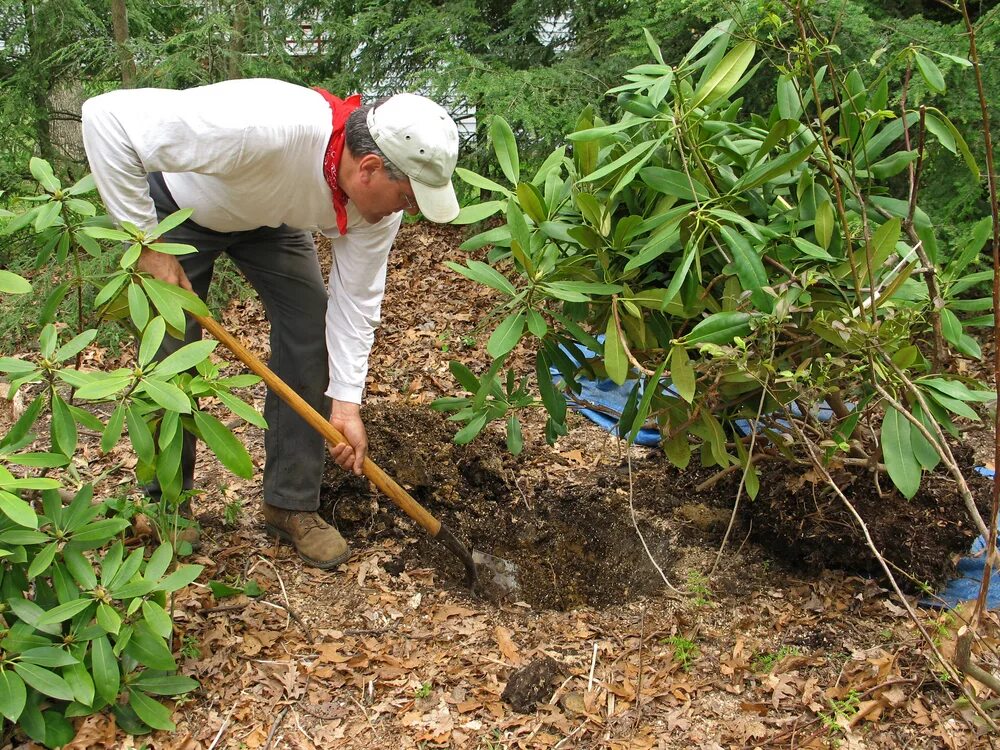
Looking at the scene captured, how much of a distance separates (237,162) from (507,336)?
971mm

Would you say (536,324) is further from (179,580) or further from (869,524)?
(869,524)

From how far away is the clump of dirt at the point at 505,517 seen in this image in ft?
10.7

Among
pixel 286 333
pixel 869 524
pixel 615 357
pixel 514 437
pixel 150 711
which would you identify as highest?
pixel 615 357

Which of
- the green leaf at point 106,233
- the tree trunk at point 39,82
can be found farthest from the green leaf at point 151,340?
the tree trunk at point 39,82

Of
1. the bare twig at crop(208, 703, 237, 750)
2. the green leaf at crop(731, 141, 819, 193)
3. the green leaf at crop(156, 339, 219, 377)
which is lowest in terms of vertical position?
the bare twig at crop(208, 703, 237, 750)

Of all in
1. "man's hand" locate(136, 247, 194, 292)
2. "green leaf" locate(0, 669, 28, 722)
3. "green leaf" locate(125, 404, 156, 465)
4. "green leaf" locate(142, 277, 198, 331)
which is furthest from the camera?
"man's hand" locate(136, 247, 194, 292)

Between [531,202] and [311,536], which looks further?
[311,536]

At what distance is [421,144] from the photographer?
243cm

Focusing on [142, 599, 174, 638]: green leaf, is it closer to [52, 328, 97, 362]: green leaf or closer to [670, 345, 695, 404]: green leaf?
[52, 328, 97, 362]: green leaf

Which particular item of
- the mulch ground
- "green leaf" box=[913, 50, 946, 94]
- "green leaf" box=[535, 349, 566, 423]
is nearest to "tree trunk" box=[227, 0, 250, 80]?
the mulch ground

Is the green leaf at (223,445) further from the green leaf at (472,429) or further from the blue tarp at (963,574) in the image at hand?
the blue tarp at (963,574)

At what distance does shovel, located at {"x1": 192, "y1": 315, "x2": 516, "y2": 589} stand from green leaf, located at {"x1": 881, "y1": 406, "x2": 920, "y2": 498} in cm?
157

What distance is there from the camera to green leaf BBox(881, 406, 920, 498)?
2.21 meters

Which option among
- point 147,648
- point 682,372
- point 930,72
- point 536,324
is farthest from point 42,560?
point 930,72
